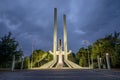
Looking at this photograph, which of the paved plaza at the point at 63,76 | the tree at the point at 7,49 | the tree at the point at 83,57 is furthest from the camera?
the tree at the point at 83,57

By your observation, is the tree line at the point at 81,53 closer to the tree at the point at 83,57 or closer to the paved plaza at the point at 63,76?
the tree at the point at 83,57

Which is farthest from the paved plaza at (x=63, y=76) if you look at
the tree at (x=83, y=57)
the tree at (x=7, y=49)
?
the tree at (x=83, y=57)

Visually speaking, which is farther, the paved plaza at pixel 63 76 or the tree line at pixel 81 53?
the tree line at pixel 81 53

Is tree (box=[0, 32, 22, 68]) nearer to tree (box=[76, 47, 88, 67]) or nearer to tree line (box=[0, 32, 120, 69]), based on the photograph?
tree line (box=[0, 32, 120, 69])

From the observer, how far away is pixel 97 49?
5788cm

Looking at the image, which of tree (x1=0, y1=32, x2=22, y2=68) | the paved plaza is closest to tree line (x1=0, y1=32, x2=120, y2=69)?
tree (x1=0, y1=32, x2=22, y2=68)

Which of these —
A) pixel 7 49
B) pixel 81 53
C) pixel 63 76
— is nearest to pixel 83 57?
pixel 81 53

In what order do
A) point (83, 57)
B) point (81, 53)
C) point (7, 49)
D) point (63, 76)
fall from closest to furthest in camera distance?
1. point (63, 76)
2. point (7, 49)
3. point (83, 57)
4. point (81, 53)

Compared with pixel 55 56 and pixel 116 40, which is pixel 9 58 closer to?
pixel 116 40

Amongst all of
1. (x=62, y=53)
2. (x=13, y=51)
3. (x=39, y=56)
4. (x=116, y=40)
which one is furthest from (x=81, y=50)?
(x=13, y=51)

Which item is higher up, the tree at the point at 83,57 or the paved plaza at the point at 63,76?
the tree at the point at 83,57

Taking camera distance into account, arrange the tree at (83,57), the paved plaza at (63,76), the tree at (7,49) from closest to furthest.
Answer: the paved plaza at (63,76), the tree at (7,49), the tree at (83,57)

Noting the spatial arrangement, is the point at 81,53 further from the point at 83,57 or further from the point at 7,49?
the point at 7,49

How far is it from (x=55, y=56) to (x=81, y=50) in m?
12.8
